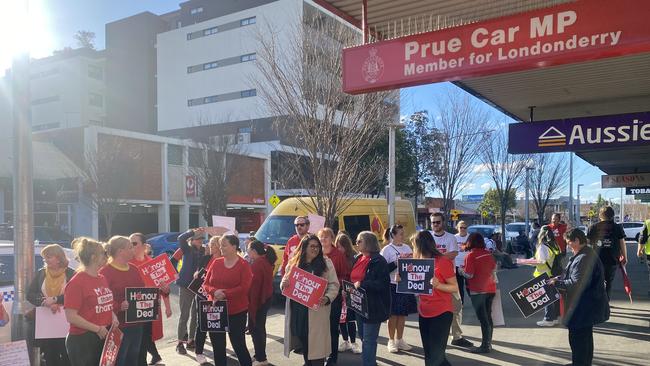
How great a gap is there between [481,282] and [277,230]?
6166mm

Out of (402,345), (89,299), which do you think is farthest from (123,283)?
(402,345)

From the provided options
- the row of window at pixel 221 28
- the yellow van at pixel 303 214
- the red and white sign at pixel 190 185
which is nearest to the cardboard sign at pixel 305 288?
the yellow van at pixel 303 214

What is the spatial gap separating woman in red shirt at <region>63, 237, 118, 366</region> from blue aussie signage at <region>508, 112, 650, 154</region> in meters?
5.94

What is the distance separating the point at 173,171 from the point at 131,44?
26826mm

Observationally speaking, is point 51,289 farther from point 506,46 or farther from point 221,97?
point 221,97

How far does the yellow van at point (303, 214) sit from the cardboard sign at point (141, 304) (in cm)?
585

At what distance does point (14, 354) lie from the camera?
4574mm

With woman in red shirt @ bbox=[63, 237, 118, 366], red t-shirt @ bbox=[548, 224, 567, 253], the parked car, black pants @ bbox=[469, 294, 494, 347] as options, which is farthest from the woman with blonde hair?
the parked car

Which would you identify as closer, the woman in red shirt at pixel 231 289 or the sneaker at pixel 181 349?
the woman in red shirt at pixel 231 289

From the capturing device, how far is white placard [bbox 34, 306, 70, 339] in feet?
16.6

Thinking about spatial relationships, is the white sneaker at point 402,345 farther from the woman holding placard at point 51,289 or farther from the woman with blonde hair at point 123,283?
the woman holding placard at point 51,289

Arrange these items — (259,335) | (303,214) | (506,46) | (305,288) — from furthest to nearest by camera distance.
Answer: (303,214), (259,335), (305,288), (506,46)

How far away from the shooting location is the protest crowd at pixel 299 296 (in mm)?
4773

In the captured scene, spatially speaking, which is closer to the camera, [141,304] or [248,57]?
[141,304]
